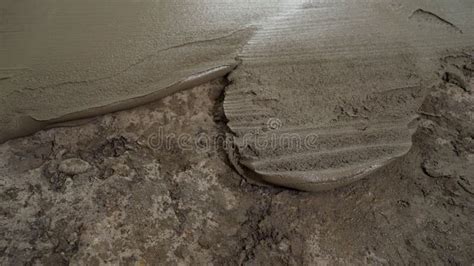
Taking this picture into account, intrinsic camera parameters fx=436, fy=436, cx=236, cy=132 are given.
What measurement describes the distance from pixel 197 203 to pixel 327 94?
66 centimetres

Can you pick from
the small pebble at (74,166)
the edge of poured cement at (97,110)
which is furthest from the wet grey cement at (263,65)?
the small pebble at (74,166)

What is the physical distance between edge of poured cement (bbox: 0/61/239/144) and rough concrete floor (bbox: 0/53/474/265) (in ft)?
0.09

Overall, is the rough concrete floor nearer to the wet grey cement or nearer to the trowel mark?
the wet grey cement

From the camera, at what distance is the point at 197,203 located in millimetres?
Answer: 1476

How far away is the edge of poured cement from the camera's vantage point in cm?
162

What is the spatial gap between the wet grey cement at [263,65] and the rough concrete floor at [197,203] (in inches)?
2.9

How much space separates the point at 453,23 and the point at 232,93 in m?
1.08

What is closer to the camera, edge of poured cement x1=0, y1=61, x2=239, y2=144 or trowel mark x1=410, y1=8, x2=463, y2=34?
edge of poured cement x1=0, y1=61, x2=239, y2=144

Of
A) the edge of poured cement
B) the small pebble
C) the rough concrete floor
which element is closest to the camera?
the rough concrete floor

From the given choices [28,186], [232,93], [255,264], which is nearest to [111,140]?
[28,186]

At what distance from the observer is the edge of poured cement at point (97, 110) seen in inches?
63.9

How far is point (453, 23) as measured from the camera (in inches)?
77.0

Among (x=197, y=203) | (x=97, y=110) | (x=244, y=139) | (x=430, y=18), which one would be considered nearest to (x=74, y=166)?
(x=97, y=110)

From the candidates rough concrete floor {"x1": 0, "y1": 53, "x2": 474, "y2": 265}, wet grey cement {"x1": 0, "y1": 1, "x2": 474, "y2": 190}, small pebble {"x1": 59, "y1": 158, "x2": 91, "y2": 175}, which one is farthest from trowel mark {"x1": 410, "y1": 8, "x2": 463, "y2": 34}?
small pebble {"x1": 59, "y1": 158, "x2": 91, "y2": 175}
